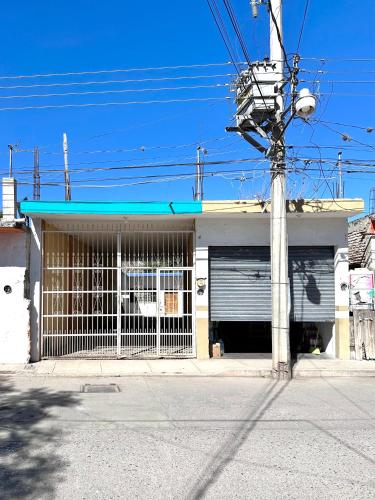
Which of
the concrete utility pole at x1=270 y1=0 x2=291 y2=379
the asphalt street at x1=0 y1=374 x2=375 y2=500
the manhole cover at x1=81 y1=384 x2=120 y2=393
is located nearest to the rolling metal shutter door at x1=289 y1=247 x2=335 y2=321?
the concrete utility pole at x1=270 y1=0 x2=291 y2=379

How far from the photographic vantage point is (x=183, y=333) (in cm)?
1338

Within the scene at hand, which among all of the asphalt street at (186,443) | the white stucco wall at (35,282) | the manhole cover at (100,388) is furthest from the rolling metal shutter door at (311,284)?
the white stucco wall at (35,282)

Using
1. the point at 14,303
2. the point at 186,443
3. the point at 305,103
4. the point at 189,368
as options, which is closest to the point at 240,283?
the point at 189,368

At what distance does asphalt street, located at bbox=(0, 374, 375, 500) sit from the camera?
4637 mm

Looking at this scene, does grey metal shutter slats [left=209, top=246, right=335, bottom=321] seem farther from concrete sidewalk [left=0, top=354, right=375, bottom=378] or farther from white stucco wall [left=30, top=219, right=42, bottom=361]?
white stucco wall [left=30, top=219, right=42, bottom=361]

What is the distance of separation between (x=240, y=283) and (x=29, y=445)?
8406mm

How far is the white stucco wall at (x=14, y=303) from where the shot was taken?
12242mm

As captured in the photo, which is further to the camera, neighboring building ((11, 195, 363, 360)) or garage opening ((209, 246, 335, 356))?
garage opening ((209, 246, 335, 356))

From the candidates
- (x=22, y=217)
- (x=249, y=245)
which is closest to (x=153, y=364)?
(x=249, y=245)

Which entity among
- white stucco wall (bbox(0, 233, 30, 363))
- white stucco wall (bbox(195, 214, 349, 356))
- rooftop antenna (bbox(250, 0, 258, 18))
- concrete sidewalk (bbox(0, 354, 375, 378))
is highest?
rooftop antenna (bbox(250, 0, 258, 18))

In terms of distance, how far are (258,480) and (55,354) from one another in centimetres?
930

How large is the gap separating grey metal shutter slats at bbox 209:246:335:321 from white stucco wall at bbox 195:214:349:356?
0.61ft

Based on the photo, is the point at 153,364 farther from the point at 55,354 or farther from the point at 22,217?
the point at 22,217

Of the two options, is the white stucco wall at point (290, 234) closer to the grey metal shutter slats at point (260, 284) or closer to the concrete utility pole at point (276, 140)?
the grey metal shutter slats at point (260, 284)
